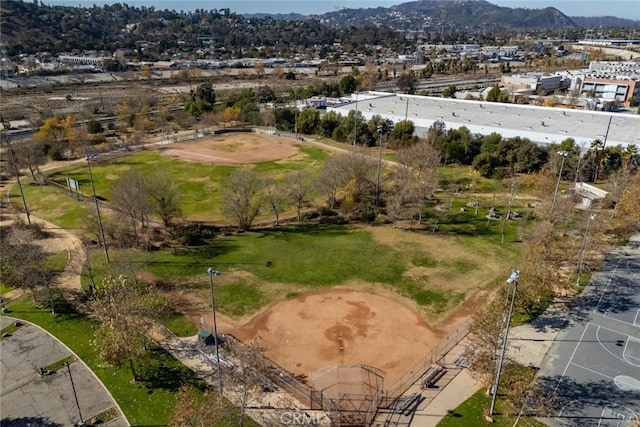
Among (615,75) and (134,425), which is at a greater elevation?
(615,75)

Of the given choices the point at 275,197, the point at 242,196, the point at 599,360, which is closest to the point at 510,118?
the point at 275,197

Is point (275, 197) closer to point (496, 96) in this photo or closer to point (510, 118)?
point (510, 118)

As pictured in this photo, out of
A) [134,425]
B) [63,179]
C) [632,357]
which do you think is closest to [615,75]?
[632,357]

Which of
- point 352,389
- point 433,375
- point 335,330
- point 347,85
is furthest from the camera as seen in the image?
point 347,85

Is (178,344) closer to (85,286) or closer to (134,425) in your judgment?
(134,425)

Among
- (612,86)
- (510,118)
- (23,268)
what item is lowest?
(23,268)

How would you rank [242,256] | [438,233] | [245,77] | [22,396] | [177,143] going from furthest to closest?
[245,77], [177,143], [438,233], [242,256], [22,396]

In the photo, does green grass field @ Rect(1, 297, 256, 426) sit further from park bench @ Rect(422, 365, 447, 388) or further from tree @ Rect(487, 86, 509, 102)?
tree @ Rect(487, 86, 509, 102)
